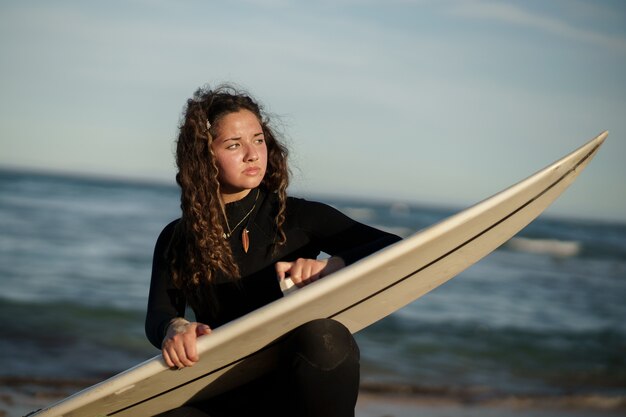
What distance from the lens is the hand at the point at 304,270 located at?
2.14m

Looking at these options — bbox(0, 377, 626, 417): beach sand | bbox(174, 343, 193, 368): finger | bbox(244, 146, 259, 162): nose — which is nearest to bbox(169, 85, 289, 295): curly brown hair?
bbox(244, 146, 259, 162): nose

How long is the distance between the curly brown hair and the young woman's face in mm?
26

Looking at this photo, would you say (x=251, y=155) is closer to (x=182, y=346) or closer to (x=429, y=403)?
(x=182, y=346)

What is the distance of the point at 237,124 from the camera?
245cm

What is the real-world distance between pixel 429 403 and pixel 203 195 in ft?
9.48

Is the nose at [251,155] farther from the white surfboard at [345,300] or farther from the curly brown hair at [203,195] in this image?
the white surfboard at [345,300]

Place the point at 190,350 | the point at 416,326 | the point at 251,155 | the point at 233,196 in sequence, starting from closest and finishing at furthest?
the point at 190,350 → the point at 251,155 → the point at 233,196 → the point at 416,326

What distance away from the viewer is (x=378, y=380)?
5.45 metres

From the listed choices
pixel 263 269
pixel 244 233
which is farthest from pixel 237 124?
pixel 263 269

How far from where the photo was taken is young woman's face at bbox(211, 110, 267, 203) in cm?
242

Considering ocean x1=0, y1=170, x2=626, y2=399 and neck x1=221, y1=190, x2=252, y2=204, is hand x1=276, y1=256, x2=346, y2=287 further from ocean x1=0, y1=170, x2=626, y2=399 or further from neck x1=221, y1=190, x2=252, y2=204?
ocean x1=0, y1=170, x2=626, y2=399

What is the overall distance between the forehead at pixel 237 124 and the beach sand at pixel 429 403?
7.68 feet

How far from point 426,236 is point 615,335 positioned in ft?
22.2

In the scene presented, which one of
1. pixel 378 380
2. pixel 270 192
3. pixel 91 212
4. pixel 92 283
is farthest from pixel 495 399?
pixel 91 212
